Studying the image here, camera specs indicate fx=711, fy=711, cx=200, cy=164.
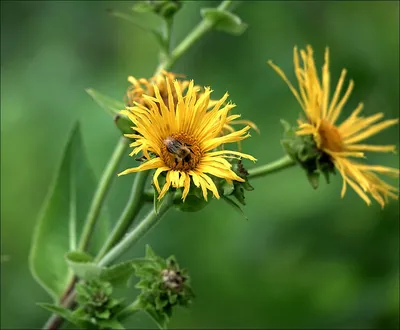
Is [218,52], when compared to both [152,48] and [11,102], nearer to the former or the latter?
[152,48]

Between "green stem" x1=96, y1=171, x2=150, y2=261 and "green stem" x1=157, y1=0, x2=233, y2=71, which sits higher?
"green stem" x1=157, y1=0, x2=233, y2=71

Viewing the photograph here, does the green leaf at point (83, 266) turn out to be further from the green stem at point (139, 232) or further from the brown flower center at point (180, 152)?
the brown flower center at point (180, 152)

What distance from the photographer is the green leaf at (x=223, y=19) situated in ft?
5.98

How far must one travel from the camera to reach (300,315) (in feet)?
8.03

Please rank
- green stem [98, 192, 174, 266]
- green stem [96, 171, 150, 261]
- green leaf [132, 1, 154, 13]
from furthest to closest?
green leaf [132, 1, 154, 13], green stem [96, 171, 150, 261], green stem [98, 192, 174, 266]

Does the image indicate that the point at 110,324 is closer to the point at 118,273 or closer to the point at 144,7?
the point at 118,273

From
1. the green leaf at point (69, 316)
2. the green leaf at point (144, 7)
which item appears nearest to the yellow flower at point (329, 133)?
the green leaf at point (144, 7)

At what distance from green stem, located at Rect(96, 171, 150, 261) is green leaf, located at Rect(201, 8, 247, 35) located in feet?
1.74

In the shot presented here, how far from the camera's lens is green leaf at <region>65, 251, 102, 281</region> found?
1.60m

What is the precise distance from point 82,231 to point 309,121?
69 cm

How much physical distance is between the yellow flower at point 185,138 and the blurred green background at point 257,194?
1.14 meters

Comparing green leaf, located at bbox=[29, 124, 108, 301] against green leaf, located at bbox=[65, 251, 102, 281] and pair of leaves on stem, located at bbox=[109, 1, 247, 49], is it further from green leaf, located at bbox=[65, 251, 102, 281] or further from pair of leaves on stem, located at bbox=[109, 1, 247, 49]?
pair of leaves on stem, located at bbox=[109, 1, 247, 49]

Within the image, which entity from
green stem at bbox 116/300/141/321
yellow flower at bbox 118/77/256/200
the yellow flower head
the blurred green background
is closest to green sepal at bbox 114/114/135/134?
the yellow flower head

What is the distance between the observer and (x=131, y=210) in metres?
1.58
